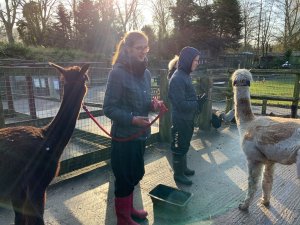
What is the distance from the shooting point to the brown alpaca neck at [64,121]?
2.71 m

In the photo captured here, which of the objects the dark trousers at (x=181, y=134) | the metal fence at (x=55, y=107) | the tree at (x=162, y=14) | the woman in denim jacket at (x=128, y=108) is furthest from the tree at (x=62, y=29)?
the woman in denim jacket at (x=128, y=108)

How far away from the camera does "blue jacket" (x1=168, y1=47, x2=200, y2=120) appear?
4027 mm

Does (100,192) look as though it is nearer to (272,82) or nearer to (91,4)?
(272,82)

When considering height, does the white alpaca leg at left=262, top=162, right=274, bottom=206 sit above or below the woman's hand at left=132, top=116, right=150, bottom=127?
below

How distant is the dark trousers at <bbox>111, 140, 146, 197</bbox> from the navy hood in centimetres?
157

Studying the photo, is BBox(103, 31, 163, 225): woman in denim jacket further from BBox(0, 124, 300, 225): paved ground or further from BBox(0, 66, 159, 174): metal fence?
BBox(0, 66, 159, 174): metal fence

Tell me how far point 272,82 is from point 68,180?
8469mm

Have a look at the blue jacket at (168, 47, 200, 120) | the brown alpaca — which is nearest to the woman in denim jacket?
the brown alpaca

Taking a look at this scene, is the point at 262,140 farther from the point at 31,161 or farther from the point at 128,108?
the point at 31,161

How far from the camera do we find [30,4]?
26.4 metres

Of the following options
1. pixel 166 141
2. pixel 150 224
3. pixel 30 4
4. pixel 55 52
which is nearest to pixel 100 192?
pixel 150 224

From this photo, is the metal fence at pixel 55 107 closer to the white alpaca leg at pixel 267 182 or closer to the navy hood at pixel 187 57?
the navy hood at pixel 187 57

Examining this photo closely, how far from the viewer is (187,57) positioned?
4102 mm

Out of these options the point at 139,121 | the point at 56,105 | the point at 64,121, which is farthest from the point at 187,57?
the point at 56,105
